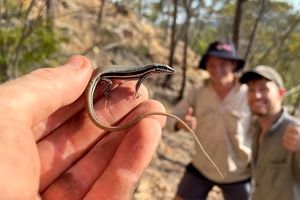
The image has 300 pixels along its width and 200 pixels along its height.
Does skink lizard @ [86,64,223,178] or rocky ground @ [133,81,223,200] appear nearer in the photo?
skink lizard @ [86,64,223,178]

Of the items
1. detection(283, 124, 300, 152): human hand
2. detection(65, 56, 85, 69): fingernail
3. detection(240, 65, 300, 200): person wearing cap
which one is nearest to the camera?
detection(65, 56, 85, 69): fingernail

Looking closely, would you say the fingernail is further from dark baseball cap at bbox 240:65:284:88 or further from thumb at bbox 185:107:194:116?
thumb at bbox 185:107:194:116

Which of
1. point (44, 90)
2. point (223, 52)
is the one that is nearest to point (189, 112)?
point (223, 52)

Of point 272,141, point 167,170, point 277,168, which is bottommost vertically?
point 167,170

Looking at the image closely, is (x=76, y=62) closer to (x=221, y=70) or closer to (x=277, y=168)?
(x=277, y=168)

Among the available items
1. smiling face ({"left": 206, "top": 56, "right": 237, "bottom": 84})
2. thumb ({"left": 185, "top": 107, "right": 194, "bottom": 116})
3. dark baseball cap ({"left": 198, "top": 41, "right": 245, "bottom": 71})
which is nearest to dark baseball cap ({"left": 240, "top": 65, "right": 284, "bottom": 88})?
smiling face ({"left": 206, "top": 56, "right": 237, "bottom": 84})

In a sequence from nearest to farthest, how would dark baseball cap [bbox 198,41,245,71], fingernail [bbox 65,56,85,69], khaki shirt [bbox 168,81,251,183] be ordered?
fingernail [bbox 65,56,85,69], khaki shirt [bbox 168,81,251,183], dark baseball cap [bbox 198,41,245,71]

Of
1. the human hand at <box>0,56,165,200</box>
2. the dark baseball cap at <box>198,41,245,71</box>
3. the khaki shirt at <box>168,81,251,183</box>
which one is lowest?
the khaki shirt at <box>168,81,251,183</box>

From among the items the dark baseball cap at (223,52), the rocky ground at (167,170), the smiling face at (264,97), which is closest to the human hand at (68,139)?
the smiling face at (264,97)
